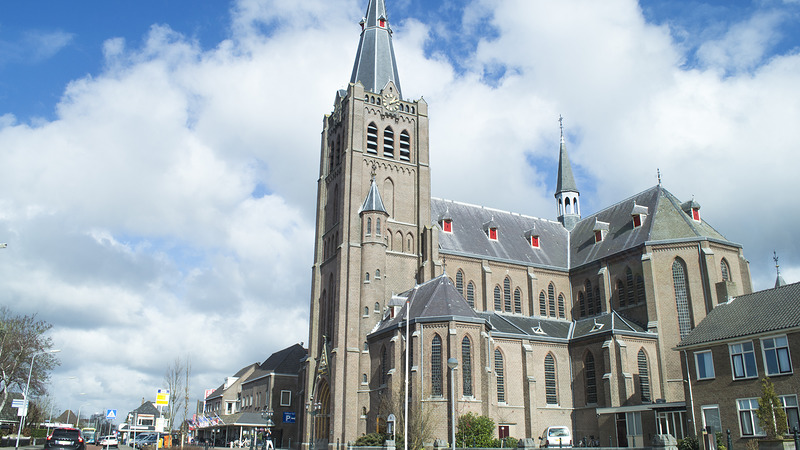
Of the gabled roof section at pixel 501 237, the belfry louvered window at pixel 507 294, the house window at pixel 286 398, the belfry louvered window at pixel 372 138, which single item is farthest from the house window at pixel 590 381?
the house window at pixel 286 398

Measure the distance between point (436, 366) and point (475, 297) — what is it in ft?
40.2

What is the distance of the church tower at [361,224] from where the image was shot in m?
45.5

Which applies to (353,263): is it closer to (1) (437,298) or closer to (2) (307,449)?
(1) (437,298)

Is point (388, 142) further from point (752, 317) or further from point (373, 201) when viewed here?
point (752, 317)

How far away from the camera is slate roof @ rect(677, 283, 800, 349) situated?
2934 centimetres

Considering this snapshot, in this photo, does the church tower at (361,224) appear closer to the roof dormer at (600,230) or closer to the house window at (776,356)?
the roof dormer at (600,230)

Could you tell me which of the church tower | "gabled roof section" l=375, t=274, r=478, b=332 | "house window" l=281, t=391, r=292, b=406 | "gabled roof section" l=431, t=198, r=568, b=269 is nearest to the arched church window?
"gabled roof section" l=431, t=198, r=568, b=269

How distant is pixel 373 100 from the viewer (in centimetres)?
5400

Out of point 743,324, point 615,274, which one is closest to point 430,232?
point 615,274

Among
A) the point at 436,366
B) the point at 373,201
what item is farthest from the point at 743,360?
the point at 373,201

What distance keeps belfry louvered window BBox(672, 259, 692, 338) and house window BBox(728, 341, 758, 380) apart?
14164 mm

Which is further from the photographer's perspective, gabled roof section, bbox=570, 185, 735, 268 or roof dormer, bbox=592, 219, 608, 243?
roof dormer, bbox=592, 219, 608, 243

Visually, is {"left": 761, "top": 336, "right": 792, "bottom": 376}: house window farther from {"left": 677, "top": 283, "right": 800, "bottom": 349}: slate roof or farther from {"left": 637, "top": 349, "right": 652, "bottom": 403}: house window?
{"left": 637, "top": 349, "right": 652, "bottom": 403}: house window

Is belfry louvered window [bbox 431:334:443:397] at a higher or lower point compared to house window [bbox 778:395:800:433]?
higher
